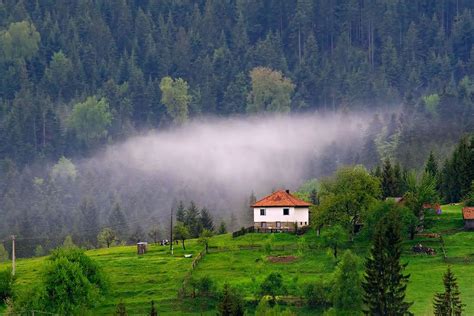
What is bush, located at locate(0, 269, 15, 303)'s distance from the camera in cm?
13275

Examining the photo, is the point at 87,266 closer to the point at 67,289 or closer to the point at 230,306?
the point at 67,289

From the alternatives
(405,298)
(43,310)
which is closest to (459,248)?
(405,298)

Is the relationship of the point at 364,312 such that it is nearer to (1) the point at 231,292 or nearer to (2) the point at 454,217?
(1) the point at 231,292

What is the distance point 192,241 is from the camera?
6319 inches

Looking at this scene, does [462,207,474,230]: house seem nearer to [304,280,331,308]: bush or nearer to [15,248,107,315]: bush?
[304,280,331,308]: bush

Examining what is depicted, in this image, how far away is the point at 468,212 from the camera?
144m

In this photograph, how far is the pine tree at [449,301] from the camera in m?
105

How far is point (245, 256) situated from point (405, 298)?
2900cm

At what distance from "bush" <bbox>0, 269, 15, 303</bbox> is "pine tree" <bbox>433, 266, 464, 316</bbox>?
46.2 meters

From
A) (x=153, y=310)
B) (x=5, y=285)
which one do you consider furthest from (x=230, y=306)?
(x=5, y=285)

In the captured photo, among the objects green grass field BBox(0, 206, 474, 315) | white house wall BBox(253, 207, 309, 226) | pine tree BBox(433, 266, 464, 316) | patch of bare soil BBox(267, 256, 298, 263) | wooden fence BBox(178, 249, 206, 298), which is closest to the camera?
pine tree BBox(433, 266, 464, 316)

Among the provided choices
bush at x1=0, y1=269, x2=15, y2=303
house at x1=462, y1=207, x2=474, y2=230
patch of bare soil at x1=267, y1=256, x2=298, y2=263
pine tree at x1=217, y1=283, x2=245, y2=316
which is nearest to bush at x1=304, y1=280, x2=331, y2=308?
pine tree at x1=217, y1=283, x2=245, y2=316

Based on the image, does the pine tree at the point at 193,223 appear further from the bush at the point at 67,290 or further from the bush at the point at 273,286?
the bush at the point at 273,286

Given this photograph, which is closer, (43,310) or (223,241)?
(43,310)
